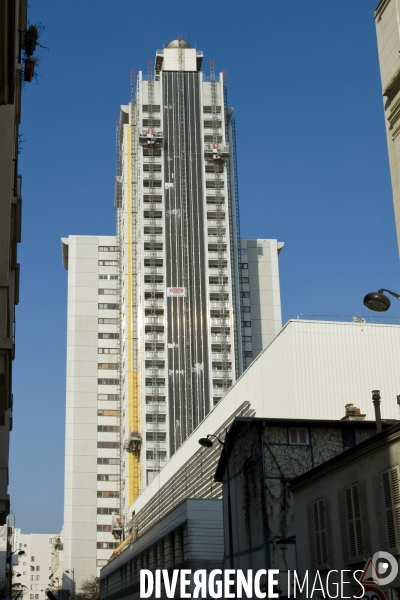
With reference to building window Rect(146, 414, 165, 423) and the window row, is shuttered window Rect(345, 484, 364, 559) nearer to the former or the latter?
building window Rect(146, 414, 165, 423)

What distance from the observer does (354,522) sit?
27312mm

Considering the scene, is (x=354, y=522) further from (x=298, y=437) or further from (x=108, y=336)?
(x=108, y=336)

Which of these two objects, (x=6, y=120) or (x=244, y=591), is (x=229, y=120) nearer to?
(x=244, y=591)

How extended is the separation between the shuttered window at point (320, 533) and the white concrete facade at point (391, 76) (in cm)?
1119

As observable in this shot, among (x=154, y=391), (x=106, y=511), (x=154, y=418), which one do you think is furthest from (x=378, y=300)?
(x=106, y=511)

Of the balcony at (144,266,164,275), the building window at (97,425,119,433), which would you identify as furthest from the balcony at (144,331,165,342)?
the building window at (97,425,119,433)

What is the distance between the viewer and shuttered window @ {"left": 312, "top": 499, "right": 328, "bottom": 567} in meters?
29.5

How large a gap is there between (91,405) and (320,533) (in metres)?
115

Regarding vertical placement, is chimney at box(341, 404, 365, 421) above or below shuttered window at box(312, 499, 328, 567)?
above

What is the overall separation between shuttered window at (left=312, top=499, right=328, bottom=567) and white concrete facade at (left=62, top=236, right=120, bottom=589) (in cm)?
10818

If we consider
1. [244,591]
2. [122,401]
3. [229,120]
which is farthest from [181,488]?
[229,120]

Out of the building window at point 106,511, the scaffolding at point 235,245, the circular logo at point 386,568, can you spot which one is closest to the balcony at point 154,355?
the scaffolding at point 235,245

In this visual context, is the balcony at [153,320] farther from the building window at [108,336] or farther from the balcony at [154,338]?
the building window at [108,336]

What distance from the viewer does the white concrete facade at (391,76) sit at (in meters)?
23.7
